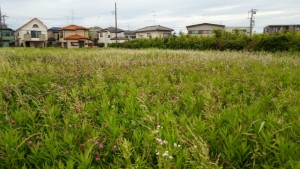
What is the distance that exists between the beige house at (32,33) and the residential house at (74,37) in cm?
533

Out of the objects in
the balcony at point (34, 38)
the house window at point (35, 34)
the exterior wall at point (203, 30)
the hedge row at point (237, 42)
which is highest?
the exterior wall at point (203, 30)

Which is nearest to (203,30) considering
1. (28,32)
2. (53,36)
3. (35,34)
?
(53,36)

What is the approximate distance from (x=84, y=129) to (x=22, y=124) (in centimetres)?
96

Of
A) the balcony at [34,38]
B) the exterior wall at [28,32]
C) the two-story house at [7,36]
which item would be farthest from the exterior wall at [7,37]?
the balcony at [34,38]

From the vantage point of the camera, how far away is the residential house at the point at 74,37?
61812 millimetres

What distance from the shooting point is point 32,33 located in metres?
63.3

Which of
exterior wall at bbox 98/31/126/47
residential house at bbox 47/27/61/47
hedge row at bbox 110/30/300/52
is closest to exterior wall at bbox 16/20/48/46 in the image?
residential house at bbox 47/27/61/47

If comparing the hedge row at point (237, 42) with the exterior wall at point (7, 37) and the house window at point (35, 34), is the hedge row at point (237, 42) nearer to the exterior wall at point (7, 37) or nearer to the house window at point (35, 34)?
the house window at point (35, 34)

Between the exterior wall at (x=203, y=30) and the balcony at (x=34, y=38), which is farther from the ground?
the exterior wall at (x=203, y=30)

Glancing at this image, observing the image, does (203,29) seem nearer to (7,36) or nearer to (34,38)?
(34,38)

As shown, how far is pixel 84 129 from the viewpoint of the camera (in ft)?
8.70

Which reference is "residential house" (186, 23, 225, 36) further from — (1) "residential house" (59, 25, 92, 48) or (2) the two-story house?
(2) the two-story house

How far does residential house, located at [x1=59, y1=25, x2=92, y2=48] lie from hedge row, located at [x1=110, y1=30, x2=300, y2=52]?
3739cm

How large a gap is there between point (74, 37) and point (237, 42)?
50471mm
